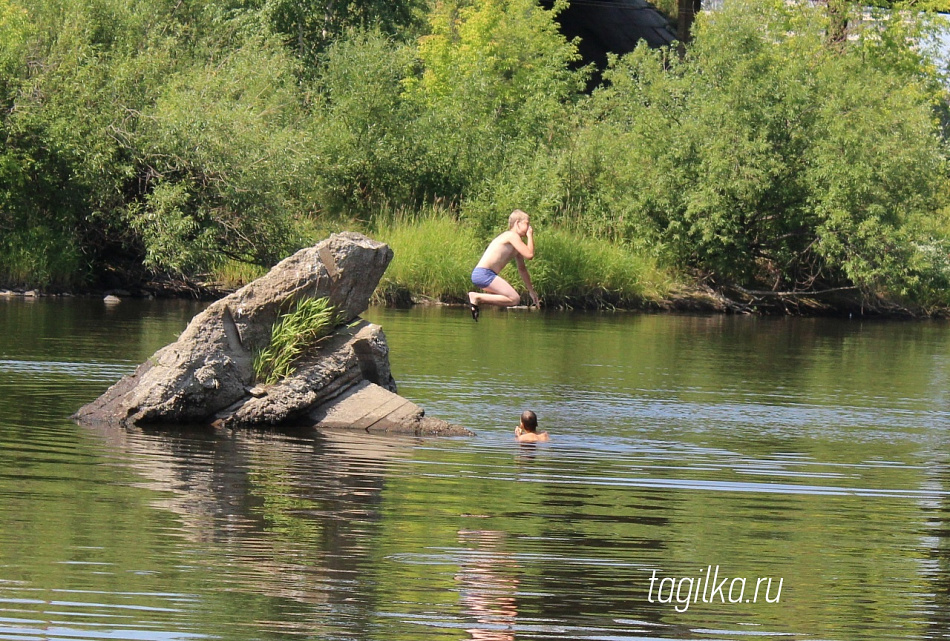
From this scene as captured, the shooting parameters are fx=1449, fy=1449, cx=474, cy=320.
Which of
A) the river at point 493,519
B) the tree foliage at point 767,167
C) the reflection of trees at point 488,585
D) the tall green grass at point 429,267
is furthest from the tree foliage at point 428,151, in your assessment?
the reflection of trees at point 488,585

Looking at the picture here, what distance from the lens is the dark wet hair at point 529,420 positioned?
15.3 metres

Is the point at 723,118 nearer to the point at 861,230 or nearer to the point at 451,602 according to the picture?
the point at 861,230

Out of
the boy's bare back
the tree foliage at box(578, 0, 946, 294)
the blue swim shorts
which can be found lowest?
the blue swim shorts

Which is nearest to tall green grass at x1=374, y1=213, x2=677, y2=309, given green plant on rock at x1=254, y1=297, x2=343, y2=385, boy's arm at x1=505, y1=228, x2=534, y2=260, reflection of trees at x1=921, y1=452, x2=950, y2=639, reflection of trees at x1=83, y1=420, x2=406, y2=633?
boy's arm at x1=505, y1=228, x2=534, y2=260

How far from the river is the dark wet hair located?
0.36 meters

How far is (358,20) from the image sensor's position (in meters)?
52.0

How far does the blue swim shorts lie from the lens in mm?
17734

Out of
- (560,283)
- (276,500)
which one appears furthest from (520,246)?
(560,283)

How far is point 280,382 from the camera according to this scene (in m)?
16.1

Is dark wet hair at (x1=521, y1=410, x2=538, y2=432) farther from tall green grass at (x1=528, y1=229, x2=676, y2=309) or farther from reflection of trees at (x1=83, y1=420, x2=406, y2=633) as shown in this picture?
tall green grass at (x1=528, y1=229, x2=676, y2=309)

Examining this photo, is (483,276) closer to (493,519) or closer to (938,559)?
(493,519)

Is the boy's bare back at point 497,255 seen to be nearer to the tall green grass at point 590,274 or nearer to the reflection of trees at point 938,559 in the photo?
the reflection of trees at point 938,559

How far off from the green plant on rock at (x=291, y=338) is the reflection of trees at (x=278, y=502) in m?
0.82

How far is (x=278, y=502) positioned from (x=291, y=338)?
5.14 m
